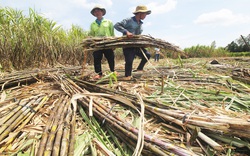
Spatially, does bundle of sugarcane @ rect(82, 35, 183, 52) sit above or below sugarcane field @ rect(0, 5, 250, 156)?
above

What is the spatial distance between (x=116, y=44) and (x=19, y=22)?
3396 mm

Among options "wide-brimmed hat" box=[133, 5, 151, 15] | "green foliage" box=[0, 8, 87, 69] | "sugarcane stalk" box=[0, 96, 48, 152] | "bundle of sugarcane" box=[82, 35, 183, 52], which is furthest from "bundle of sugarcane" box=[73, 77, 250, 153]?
"green foliage" box=[0, 8, 87, 69]

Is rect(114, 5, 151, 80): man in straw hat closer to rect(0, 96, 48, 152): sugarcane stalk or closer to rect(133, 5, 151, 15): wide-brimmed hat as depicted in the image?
rect(133, 5, 151, 15): wide-brimmed hat

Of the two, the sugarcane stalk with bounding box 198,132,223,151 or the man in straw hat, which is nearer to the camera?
the sugarcane stalk with bounding box 198,132,223,151

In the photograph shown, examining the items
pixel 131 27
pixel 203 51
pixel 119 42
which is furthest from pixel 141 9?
pixel 203 51

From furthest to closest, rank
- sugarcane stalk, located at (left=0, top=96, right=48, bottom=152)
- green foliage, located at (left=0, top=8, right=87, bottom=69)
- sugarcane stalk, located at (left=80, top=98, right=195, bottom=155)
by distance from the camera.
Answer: green foliage, located at (left=0, top=8, right=87, bottom=69) → sugarcane stalk, located at (left=0, top=96, right=48, bottom=152) → sugarcane stalk, located at (left=80, top=98, right=195, bottom=155)

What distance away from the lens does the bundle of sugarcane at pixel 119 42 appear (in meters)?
2.58

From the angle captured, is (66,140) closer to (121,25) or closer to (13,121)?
(13,121)

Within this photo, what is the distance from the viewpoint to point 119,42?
265 centimetres

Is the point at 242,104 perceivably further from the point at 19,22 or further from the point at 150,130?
the point at 19,22

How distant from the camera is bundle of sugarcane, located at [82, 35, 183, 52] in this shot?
2.58 meters

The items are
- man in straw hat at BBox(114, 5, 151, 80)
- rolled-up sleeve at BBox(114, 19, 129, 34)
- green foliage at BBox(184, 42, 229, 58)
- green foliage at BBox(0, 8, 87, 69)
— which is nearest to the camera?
man in straw hat at BBox(114, 5, 151, 80)

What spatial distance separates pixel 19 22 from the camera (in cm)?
462

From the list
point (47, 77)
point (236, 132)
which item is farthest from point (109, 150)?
point (47, 77)
